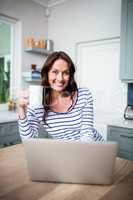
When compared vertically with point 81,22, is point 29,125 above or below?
below

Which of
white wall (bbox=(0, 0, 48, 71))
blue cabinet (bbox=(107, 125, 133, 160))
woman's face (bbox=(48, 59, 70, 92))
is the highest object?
white wall (bbox=(0, 0, 48, 71))

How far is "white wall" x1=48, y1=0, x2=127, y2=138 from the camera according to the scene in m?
3.10

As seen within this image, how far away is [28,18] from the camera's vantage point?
11.5ft

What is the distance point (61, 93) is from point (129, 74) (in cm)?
148

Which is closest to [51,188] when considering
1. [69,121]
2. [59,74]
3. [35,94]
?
[35,94]

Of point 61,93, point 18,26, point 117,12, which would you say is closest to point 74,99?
point 61,93

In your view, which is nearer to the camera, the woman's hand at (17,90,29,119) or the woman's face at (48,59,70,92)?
the woman's hand at (17,90,29,119)

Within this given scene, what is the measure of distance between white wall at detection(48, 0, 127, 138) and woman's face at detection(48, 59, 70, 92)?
182 cm

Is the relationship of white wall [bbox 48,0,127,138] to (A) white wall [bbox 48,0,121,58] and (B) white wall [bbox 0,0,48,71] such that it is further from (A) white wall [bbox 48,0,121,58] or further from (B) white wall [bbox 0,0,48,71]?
(B) white wall [bbox 0,0,48,71]

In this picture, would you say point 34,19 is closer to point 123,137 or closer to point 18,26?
point 18,26

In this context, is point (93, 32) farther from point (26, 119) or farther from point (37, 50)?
point (26, 119)

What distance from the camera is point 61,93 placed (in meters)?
1.46

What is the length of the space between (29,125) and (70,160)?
435mm

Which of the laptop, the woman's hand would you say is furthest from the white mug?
the laptop
